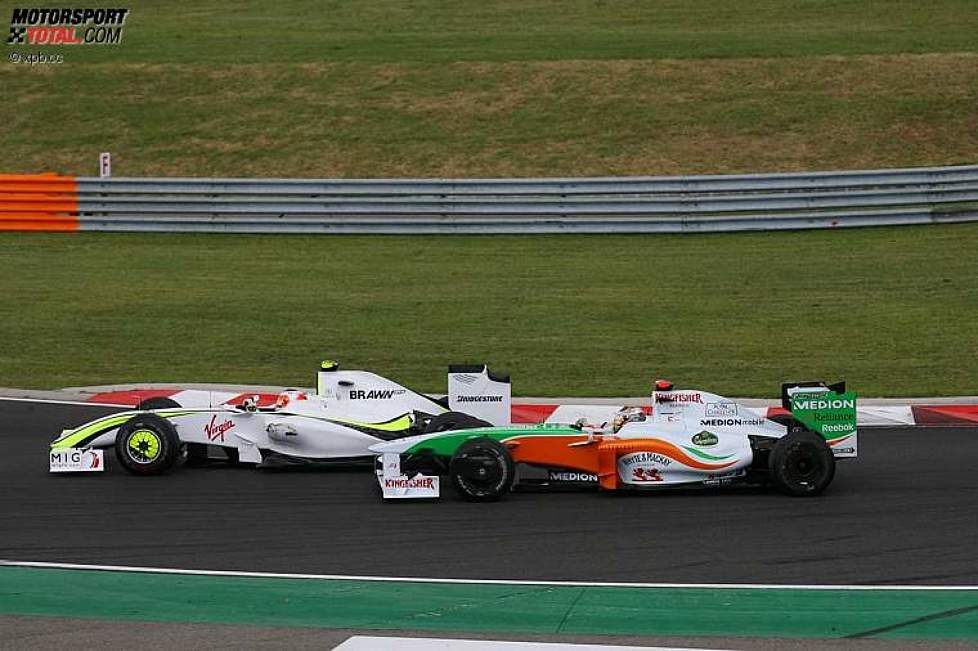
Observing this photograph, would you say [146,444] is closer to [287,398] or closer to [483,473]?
[287,398]

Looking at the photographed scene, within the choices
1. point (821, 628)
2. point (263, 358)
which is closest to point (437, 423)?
point (821, 628)

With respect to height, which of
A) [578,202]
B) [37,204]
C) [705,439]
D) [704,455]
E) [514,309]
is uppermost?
[37,204]

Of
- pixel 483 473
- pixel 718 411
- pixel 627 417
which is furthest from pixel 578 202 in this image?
pixel 483 473

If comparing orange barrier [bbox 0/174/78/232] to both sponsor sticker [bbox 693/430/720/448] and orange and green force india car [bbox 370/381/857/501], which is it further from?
sponsor sticker [bbox 693/430/720/448]

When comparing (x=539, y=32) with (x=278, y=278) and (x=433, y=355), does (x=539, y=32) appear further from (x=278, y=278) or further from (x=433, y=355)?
(x=433, y=355)

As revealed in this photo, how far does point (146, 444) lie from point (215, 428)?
1.82 feet

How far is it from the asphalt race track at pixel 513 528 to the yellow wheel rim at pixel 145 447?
0.18 meters

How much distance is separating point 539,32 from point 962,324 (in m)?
20.0

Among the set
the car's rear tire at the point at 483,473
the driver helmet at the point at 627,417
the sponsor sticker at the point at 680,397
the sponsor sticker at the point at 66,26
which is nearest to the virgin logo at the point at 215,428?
the car's rear tire at the point at 483,473

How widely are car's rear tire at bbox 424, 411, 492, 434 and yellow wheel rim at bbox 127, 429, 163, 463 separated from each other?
7.12 ft

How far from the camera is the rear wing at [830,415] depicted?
11820 millimetres

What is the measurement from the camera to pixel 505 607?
895 centimetres

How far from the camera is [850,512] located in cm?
1108

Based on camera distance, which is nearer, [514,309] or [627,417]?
[627,417]
